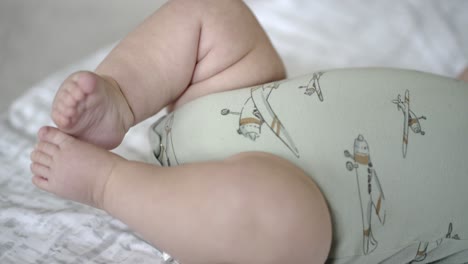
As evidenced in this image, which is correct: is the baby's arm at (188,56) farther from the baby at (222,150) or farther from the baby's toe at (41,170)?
the baby's toe at (41,170)

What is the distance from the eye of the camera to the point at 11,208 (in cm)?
85

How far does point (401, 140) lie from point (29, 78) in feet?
3.26

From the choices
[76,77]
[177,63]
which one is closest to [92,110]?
[76,77]

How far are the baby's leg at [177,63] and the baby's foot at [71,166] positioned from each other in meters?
0.03

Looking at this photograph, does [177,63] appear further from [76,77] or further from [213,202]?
[213,202]

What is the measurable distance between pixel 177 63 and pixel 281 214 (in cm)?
33

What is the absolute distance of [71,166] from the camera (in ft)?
2.20

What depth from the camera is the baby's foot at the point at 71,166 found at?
67 centimetres

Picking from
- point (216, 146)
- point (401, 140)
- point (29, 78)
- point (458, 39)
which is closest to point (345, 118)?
point (401, 140)

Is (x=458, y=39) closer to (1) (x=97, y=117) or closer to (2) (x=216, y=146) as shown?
(2) (x=216, y=146)

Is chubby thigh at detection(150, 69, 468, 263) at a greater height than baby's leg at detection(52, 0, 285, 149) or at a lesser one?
lesser

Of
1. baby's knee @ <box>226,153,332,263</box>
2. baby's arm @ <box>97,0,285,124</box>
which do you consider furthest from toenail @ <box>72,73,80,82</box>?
baby's knee @ <box>226,153,332,263</box>

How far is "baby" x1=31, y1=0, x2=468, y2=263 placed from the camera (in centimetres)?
61

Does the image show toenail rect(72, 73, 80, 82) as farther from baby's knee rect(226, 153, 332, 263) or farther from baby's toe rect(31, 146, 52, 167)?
baby's knee rect(226, 153, 332, 263)
